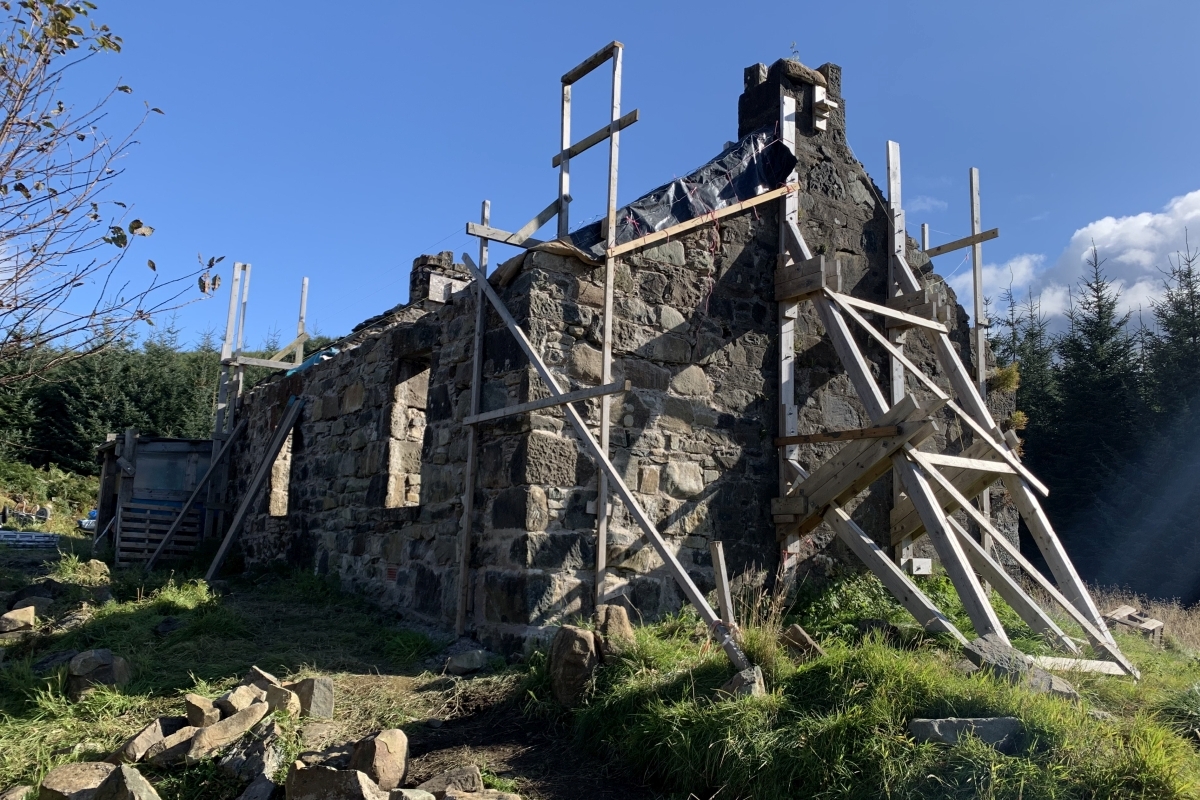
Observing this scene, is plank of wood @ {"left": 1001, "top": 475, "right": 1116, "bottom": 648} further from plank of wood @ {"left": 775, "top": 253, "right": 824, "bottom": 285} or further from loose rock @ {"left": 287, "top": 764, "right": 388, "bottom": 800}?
loose rock @ {"left": 287, "top": 764, "right": 388, "bottom": 800}

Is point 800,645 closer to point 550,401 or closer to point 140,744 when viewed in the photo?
point 550,401

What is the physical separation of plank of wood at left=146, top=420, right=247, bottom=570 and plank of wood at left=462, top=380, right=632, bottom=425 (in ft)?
20.6

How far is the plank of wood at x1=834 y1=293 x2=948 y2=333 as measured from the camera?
7.60 metres

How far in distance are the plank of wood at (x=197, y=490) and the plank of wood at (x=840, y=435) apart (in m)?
7.74

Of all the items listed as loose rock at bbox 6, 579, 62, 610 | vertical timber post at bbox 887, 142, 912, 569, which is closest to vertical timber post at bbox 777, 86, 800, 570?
vertical timber post at bbox 887, 142, 912, 569

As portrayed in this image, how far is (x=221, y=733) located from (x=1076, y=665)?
4822 mm

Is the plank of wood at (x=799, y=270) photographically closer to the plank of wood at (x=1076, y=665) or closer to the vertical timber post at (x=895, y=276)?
the vertical timber post at (x=895, y=276)

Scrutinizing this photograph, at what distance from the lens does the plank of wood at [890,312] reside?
7.60m

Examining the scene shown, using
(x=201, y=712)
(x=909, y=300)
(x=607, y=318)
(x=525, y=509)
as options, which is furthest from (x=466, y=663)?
(x=909, y=300)

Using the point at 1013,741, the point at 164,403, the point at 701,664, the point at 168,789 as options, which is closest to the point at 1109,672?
the point at 1013,741

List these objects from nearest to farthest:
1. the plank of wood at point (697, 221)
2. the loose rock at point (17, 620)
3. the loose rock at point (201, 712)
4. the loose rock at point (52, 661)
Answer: the loose rock at point (201, 712), the loose rock at point (52, 661), the plank of wood at point (697, 221), the loose rock at point (17, 620)

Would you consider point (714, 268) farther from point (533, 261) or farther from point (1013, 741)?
point (1013, 741)

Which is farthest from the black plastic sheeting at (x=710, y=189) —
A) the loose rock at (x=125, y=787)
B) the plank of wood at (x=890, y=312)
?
the loose rock at (x=125, y=787)

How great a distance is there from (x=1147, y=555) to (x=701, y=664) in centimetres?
1394
